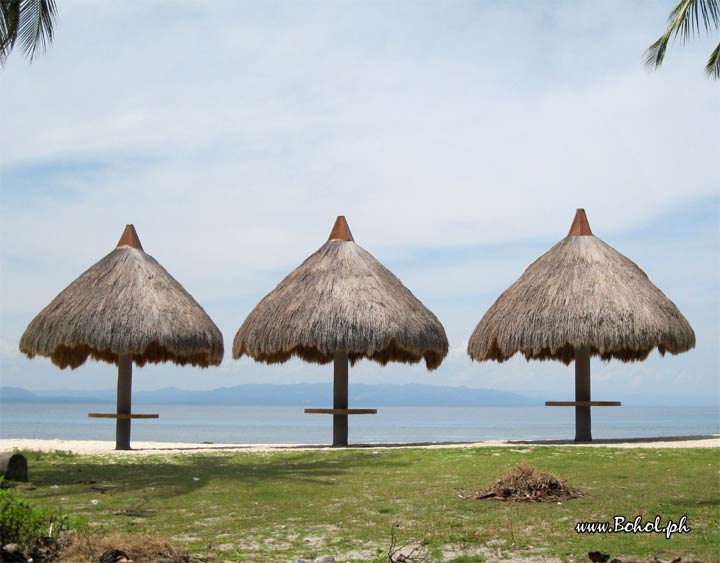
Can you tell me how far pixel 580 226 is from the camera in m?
18.1

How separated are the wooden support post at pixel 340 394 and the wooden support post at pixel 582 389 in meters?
4.12

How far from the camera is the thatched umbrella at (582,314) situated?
16.0 m

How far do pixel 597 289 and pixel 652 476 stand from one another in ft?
20.8

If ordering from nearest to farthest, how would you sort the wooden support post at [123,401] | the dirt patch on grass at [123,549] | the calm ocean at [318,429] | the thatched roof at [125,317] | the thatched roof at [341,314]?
the dirt patch on grass at [123,549] < the thatched roof at [125,317] < the thatched roof at [341,314] < the wooden support post at [123,401] < the calm ocean at [318,429]

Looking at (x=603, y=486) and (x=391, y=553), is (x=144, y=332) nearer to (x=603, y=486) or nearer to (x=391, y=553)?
(x=603, y=486)

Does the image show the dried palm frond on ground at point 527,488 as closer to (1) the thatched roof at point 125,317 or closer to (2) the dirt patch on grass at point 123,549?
(2) the dirt patch on grass at point 123,549

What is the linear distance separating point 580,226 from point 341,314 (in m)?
5.16

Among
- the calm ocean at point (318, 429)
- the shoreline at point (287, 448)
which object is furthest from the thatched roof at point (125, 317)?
the calm ocean at point (318, 429)

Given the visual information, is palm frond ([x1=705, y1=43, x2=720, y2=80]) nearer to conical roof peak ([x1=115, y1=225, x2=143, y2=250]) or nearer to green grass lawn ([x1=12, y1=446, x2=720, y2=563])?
green grass lawn ([x1=12, y1=446, x2=720, y2=563])

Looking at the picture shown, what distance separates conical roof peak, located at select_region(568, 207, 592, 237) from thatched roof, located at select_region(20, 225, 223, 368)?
697 cm

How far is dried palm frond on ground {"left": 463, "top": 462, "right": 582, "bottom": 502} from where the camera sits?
8.80 m

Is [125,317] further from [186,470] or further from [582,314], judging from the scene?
[582,314]

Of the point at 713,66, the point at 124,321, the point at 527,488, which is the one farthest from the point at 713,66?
the point at 124,321

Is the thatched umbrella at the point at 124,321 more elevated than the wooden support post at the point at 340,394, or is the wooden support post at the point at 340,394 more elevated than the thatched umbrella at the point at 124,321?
the thatched umbrella at the point at 124,321
